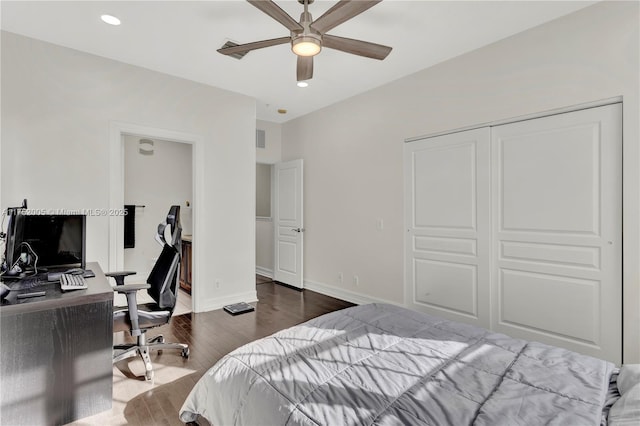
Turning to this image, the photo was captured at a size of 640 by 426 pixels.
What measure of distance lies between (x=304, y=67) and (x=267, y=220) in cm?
396

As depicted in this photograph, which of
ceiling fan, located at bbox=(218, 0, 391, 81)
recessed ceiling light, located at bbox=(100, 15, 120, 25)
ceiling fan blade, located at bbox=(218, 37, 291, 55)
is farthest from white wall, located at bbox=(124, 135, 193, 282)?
ceiling fan, located at bbox=(218, 0, 391, 81)

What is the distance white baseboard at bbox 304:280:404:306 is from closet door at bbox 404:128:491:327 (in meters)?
0.61

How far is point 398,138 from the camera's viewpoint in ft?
12.8

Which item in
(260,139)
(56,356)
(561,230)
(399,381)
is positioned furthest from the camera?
(260,139)

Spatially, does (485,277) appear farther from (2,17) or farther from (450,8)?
(2,17)

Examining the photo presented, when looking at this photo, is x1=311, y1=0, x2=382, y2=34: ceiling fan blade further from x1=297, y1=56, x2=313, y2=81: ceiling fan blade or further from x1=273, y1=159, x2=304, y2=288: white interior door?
A: x1=273, y1=159, x2=304, y2=288: white interior door

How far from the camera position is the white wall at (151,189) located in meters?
5.45

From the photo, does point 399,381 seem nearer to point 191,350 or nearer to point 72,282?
point 72,282

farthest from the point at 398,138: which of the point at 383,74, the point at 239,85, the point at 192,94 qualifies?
the point at 192,94

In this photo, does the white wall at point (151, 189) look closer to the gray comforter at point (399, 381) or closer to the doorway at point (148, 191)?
the doorway at point (148, 191)

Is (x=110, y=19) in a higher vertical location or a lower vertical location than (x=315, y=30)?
higher

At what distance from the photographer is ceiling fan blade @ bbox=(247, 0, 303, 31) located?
1.90m

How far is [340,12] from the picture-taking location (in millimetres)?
1994

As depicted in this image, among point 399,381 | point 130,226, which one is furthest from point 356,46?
point 130,226
